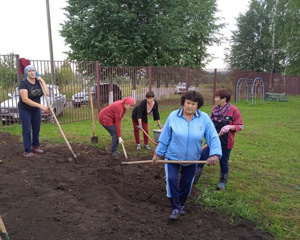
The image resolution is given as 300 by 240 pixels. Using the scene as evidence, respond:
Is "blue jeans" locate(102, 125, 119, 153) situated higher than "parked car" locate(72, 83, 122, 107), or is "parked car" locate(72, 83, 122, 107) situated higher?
"parked car" locate(72, 83, 122, 107)

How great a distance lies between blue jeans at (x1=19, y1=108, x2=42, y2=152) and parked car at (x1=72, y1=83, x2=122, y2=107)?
414 centimetres

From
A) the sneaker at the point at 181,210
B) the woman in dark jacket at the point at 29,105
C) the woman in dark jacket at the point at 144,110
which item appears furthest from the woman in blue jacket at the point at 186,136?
the woman in dark jacket at the point at 29,105

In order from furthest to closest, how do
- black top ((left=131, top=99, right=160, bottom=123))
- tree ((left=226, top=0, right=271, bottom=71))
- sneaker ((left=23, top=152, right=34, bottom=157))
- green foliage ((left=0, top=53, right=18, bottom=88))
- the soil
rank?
1. tree ((left=226, top=0, right=271, bottom=71))
2. green foliage ((left=0, top=53, right=18, bottom=88))
3. black top ((left=131, top=99, right=160, bottom=123))
4. sneaker ((left=23, top=152, right=34, bottom=157))
5. the soil

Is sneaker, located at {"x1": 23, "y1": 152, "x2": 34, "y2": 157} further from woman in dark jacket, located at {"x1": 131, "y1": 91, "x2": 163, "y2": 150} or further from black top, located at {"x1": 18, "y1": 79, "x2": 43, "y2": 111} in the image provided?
woman in dark jacket, located at {"x1": 131, "y1": 91, "x2": 163, "y2": 150}

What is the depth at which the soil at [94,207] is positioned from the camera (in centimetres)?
266

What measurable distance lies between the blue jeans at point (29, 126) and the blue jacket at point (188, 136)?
9.62ft

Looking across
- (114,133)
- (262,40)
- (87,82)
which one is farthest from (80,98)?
(262,40)

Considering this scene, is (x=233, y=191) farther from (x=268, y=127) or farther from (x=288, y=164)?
(x=268, y=127)

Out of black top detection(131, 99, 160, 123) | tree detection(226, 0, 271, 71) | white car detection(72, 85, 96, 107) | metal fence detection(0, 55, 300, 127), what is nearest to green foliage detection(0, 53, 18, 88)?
metal fence detection(0, 55, 300, 127)

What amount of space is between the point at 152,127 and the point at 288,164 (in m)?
4.33

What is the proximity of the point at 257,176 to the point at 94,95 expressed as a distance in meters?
6.92

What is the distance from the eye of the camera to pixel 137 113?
18.9ft

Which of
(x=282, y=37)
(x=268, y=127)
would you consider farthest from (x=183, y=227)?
(x=282, y=37)

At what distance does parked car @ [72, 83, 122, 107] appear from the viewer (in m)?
9.24
